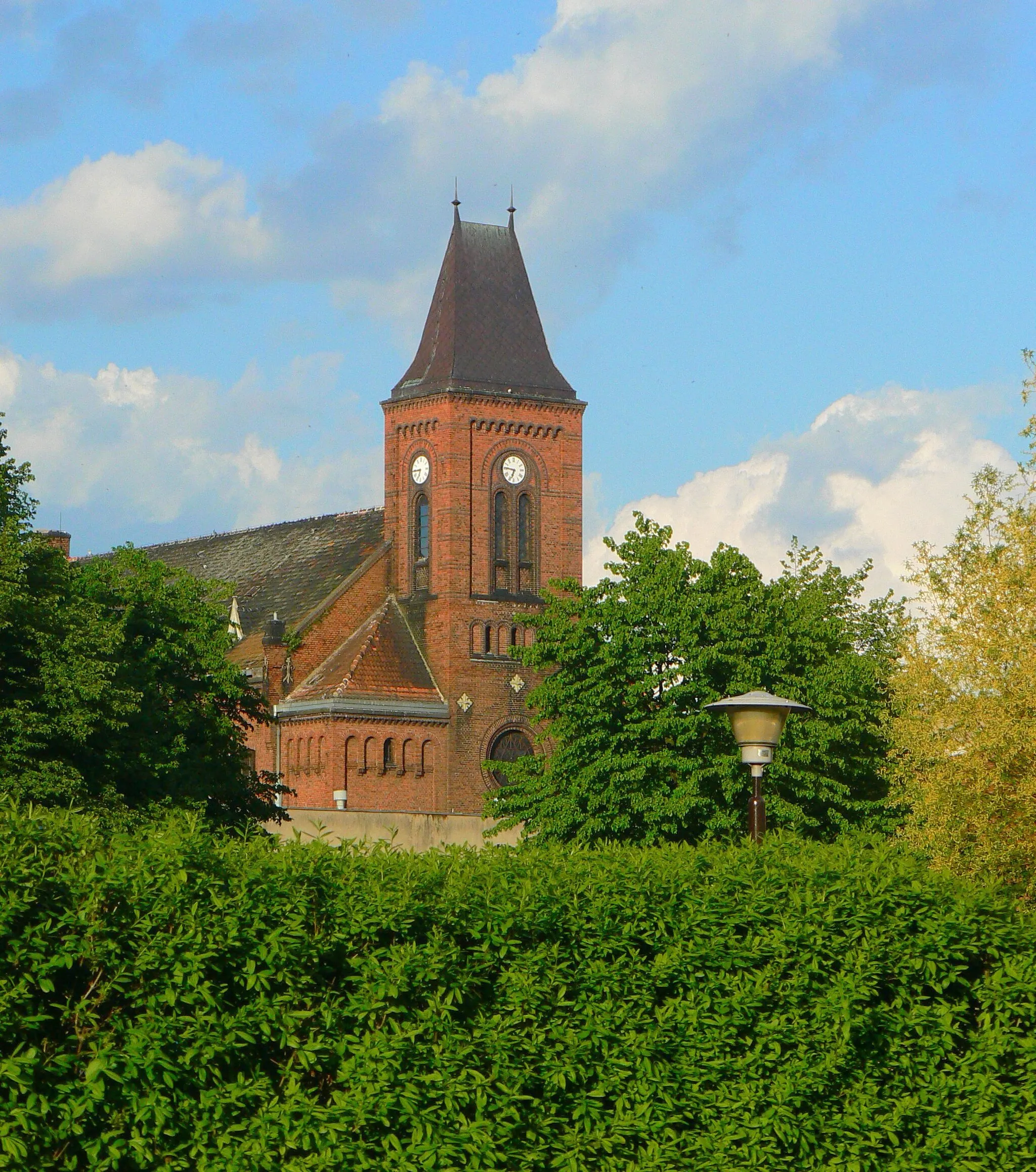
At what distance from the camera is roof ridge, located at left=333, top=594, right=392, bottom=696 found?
6112 centimetres

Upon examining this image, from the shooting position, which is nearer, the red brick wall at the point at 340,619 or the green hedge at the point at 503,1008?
the green hedge at the point at 503,1008

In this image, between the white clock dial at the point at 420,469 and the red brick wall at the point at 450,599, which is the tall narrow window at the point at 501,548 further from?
the white clock dial at the point at 420,469

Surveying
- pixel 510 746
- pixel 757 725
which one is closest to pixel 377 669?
pixel 510 746

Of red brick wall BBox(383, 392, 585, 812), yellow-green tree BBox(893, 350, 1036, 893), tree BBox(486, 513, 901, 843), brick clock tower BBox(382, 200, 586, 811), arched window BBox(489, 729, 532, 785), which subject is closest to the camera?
yellow-green tree BBox(893, 350, 1036, 893)

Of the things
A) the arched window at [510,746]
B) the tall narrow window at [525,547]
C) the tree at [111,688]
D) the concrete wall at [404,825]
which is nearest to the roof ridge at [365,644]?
the tall narrow window at [525,547]

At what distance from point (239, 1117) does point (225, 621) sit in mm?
36724

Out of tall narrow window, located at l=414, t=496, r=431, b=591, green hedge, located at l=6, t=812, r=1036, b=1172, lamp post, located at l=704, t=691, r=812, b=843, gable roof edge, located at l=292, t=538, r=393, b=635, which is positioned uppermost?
tall narrow window, located at l=414, t=496, r=431, b=591

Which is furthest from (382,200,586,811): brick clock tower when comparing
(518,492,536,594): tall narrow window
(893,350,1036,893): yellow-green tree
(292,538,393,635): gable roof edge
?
(893,350,1036,893): yellow-green tree

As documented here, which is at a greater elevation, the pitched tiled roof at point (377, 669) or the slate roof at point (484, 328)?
the slate roof at point (484, 328)

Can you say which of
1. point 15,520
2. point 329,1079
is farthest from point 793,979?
point 15,520

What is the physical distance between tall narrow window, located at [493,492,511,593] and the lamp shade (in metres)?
46.2

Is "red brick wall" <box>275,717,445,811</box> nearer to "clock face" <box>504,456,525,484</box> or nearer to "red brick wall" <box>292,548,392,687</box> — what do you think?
"red brick wall" <box>292,548,392,687</box>

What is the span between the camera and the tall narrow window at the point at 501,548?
63.2 metres

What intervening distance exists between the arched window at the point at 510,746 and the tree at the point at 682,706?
52.0ft
